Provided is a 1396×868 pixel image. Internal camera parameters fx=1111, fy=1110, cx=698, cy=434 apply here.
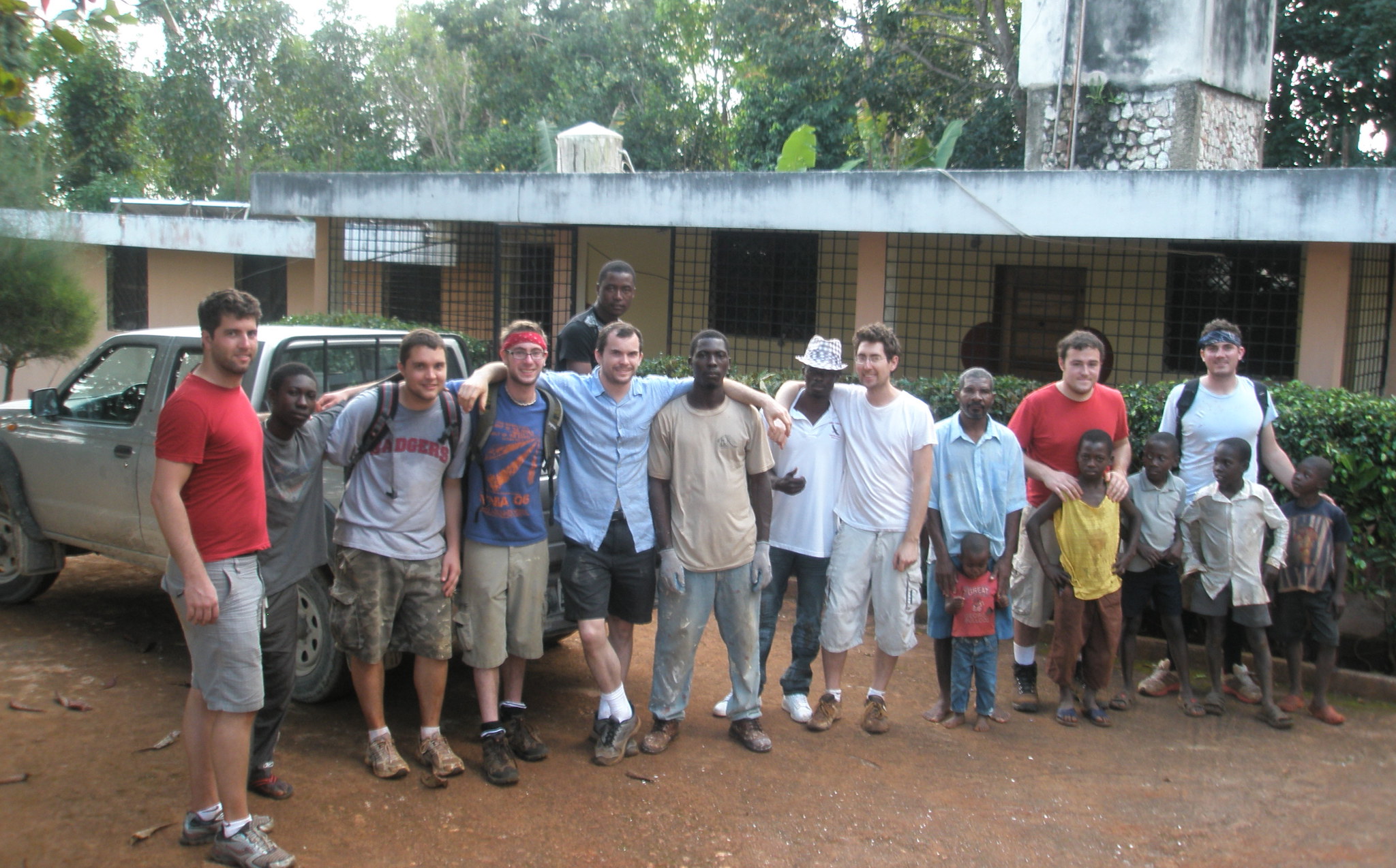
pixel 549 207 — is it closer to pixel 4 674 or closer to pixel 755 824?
pixel 4 674

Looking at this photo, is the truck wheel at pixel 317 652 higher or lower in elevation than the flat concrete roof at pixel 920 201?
lower

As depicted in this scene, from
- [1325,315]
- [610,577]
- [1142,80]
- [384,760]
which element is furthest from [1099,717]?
[1142,80]

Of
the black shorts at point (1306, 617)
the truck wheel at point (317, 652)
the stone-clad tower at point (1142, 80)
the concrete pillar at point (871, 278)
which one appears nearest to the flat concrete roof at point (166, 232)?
the concrete pillar at point (871, 278)

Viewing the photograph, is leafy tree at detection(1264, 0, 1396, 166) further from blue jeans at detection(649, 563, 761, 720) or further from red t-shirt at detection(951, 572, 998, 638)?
blue jeans at detection(649, 563, 761, 720)

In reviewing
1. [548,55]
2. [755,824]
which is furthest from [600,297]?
[548,55]

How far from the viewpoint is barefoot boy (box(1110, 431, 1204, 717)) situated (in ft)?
17.1

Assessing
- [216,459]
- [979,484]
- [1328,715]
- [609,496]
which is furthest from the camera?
[1328,715]

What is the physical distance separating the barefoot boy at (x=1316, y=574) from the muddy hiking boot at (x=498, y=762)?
11.8 ft

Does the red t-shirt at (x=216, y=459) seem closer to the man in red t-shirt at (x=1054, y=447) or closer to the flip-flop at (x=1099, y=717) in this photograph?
the man in red t-shirt at (x=1054, y=447)

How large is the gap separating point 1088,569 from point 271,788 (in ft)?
11.7

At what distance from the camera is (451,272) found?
44.7 ft

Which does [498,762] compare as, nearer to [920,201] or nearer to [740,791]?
[740,791]

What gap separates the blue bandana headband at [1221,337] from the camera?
17.3 ft

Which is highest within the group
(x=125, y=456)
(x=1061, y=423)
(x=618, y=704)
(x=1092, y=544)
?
(x=1061, y=423)
